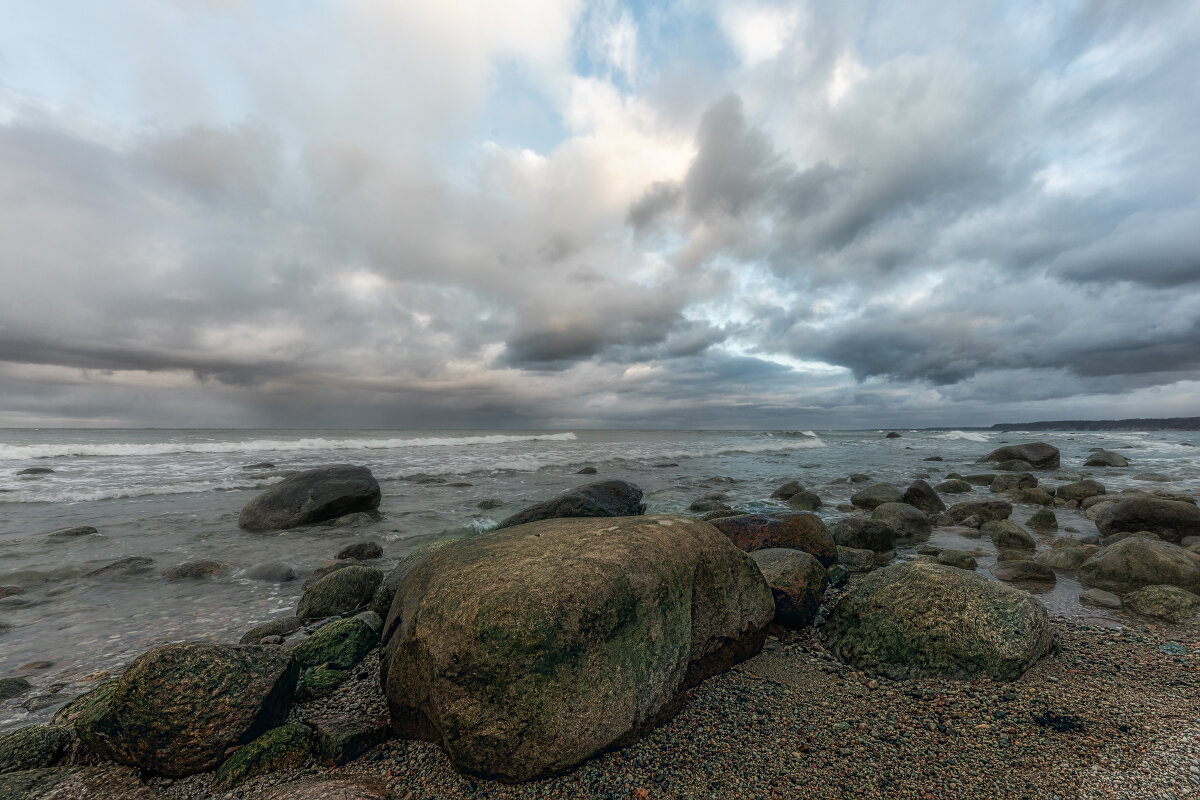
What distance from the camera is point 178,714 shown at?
3043 mm

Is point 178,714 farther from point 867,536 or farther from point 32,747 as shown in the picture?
point 867,536

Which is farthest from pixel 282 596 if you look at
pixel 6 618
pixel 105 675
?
pixel 6 618

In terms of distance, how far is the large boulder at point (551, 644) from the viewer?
279 cm

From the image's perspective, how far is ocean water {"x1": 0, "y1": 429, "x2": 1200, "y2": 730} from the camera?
17.3 feet

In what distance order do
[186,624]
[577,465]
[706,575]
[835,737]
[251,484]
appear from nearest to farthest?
[835,737] → [706,575] → [186,624] → [251,484] → [577,465]

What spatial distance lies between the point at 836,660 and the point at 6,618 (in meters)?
9.50

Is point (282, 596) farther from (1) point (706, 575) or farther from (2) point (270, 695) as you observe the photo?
(1) point (706, 575)

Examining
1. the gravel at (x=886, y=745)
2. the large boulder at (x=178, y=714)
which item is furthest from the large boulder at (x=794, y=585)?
the large boulder at (x=178, y=714)

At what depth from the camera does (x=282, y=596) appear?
650cm

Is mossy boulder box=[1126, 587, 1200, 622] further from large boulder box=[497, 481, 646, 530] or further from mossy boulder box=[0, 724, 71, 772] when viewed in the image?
mossy boulder box=[0, 724, 71, 772]

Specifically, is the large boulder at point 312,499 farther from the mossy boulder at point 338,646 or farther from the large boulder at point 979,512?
the large boulder at point 979,512

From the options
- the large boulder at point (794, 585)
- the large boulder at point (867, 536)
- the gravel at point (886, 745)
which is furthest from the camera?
the large boulder at point (867, 536)

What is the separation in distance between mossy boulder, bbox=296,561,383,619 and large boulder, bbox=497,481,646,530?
284 cm

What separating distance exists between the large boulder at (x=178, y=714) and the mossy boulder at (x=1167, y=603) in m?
8.43
